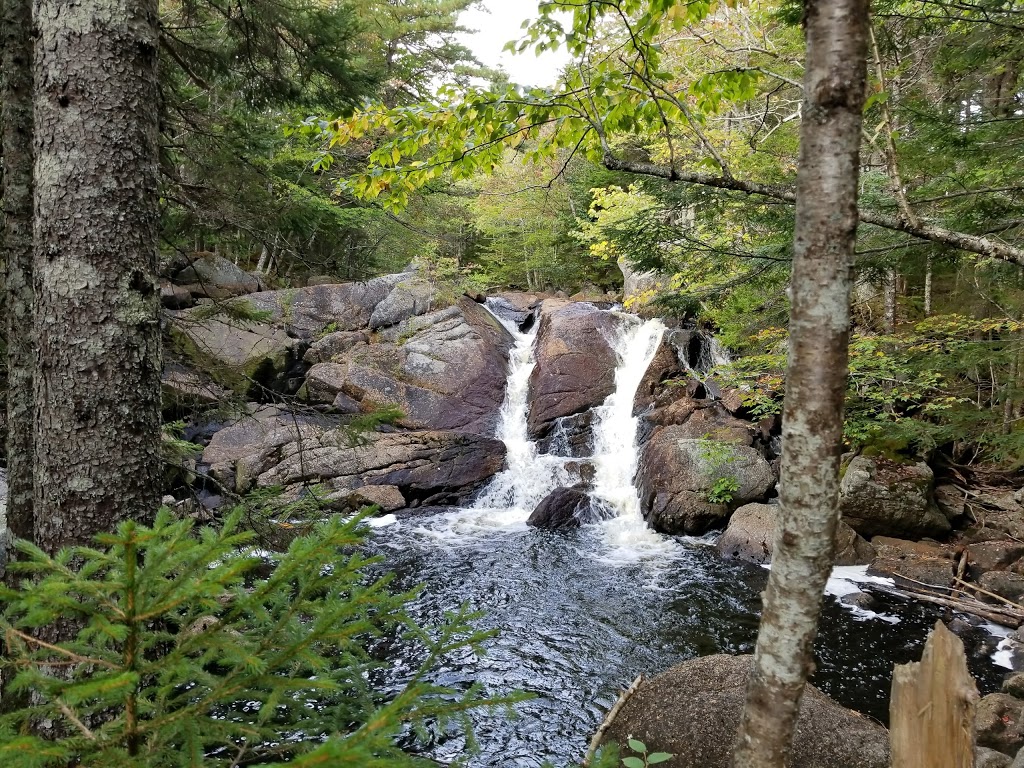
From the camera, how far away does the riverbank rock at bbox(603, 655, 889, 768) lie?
3.26 meters

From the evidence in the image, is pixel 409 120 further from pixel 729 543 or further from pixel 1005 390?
pixel 729 543

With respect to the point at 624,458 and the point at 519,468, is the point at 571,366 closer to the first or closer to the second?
the point at 624,458

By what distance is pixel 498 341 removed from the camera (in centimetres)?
1673

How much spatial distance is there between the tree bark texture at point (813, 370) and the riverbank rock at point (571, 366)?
39.8ft

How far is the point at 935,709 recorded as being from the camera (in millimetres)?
1854

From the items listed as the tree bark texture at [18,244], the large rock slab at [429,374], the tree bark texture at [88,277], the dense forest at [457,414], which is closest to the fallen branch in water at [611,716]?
the dense forest at [457,414]

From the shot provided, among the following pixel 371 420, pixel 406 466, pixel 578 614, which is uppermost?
pixel 371 420

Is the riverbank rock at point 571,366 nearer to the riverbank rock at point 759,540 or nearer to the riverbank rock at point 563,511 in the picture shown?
the riverbank rock at point 563,511

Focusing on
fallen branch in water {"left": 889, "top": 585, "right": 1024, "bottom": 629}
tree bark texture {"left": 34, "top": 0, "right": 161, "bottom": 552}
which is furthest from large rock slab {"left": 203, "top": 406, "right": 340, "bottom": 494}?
fallen branch in water {"left": 889, "top": 585, "right": 1024, "bottom": 629}

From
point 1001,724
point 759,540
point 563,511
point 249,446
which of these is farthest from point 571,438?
point 1001,724

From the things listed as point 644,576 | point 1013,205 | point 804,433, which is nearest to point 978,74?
point 1013,205

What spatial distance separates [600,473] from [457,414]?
12.8 feet

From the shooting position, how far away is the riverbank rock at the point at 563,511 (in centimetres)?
1102

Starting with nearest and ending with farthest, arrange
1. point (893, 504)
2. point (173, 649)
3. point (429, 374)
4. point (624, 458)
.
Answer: point (173, 649)
point (893, 504)
point (624, 458)
point (429, 374)
